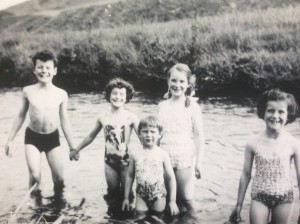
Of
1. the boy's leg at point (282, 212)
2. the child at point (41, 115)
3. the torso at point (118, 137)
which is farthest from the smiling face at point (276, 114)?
the child at point (41, 115)

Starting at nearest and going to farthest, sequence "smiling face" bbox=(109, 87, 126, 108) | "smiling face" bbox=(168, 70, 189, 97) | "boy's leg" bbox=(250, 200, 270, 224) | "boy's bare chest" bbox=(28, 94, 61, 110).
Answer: "boy's leg" bbox=(250, 200, 270, 224), "smiling face" bbox=(168, 70, 189, 97), "smiling face" bbox=(109, 87, 126, 108), "boy's bare chest" bbox=(28, 94, 61, 110)

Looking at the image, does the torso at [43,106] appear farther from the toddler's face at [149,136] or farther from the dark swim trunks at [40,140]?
the toddler's face at [149,136]

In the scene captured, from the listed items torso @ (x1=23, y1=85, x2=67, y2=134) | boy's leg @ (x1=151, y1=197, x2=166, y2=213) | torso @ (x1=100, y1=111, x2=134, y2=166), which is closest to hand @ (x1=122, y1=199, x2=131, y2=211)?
boy's leg @ (x1=151, y1=197, x2=166, y2=213)

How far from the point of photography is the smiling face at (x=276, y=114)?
1790mm

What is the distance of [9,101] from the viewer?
4.06m

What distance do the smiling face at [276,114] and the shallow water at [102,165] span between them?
57 cm

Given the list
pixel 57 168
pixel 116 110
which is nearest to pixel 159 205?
pixel 116 110

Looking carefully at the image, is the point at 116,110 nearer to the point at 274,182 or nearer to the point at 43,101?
the point at 43,101

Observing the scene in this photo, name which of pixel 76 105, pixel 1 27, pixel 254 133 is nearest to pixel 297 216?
pixel 254 133

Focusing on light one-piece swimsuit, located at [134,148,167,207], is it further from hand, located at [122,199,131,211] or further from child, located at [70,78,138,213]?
child, located at [70,78,138,213]

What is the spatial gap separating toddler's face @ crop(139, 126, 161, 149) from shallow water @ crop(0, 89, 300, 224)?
0.43 metres

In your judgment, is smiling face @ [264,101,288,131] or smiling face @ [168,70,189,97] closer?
smiling face @ [264,101,288,131]

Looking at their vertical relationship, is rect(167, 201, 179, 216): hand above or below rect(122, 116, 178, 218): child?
below

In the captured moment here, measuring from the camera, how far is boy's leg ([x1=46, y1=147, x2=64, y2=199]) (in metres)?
2.52
